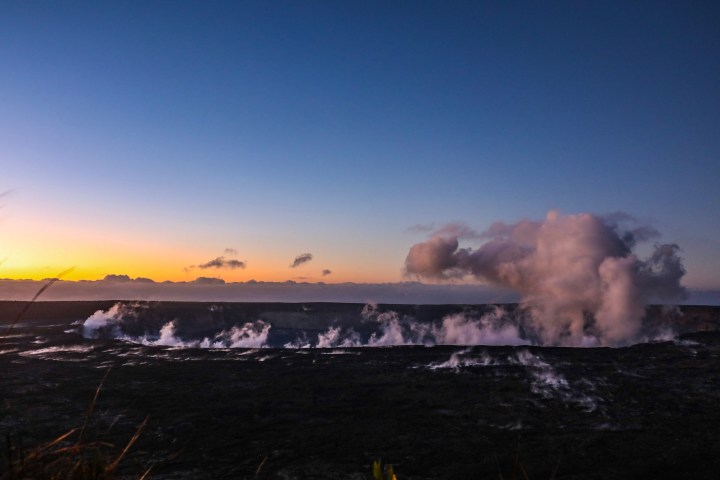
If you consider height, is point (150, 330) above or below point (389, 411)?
above

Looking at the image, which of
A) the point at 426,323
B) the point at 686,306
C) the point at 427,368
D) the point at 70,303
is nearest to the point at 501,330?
the point at 426,323

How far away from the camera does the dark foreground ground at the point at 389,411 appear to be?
1032 cm

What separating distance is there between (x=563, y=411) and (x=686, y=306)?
45.3 m

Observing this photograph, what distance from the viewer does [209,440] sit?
473 inches

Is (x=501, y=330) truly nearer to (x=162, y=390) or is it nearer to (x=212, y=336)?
(x=212, y=336)

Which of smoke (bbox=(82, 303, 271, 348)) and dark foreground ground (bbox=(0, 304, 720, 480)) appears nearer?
dark foreground ground (bbox=(0, 304, 720, 480))

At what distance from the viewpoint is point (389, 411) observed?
14.8m

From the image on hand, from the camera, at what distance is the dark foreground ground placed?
33.9 ft

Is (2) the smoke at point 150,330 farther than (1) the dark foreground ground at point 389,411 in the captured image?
Yes

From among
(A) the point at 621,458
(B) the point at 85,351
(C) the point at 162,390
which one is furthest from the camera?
(B) the point at 85,351

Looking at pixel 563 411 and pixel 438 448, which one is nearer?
pixel 438 448

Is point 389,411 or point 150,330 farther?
point 150,330

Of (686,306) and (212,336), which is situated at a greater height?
A: (686,306)

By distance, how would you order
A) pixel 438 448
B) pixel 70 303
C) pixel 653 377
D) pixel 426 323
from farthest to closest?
pixel 70 303 → pixel 426 323 → pixel 653 377 → pixel 438 448
